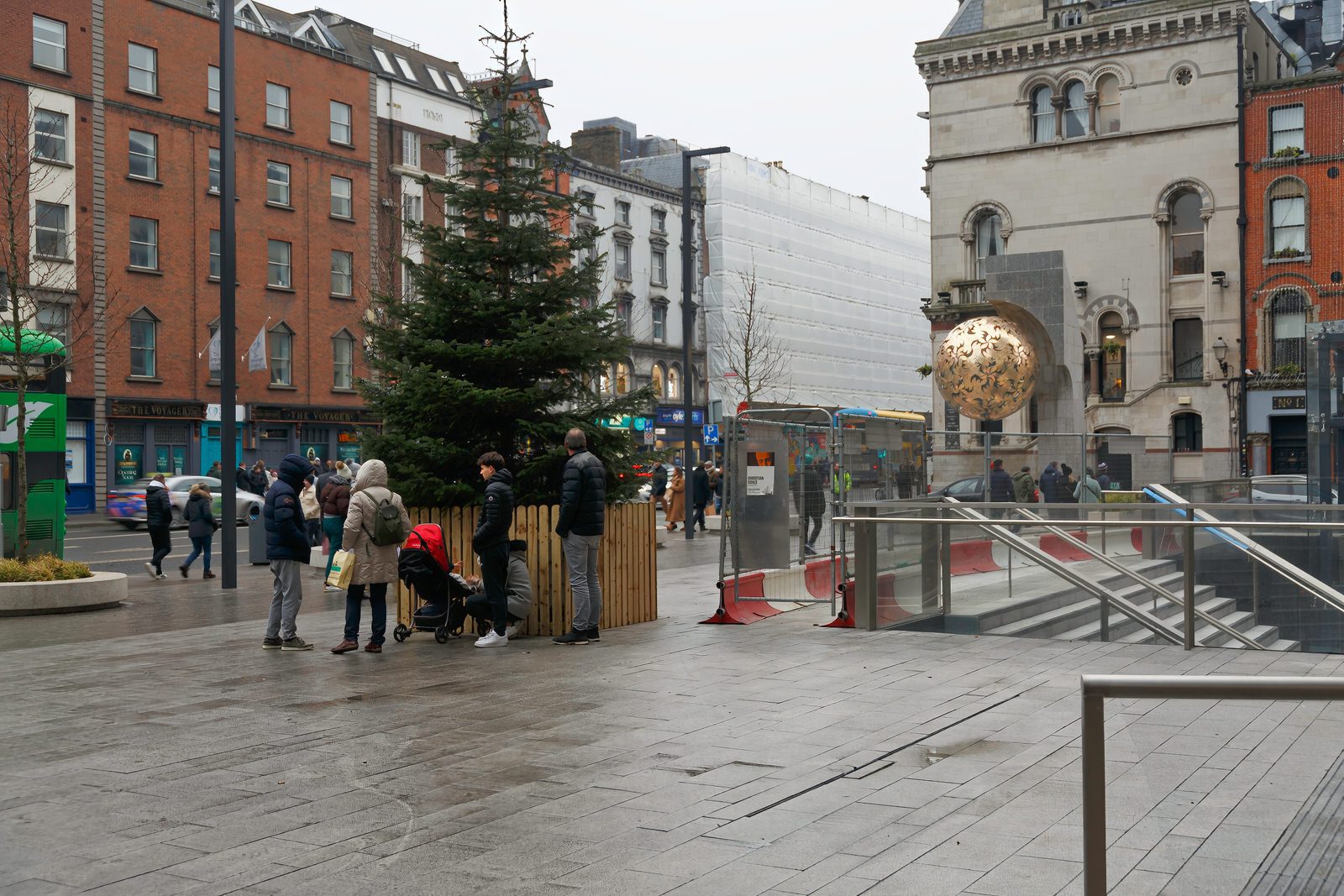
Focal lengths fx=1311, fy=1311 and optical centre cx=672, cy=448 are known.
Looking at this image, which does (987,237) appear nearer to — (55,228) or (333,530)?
(55,228)

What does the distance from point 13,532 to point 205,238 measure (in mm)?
29105

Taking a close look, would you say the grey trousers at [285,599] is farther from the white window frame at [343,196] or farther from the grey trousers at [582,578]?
the white window frame at [343,196]

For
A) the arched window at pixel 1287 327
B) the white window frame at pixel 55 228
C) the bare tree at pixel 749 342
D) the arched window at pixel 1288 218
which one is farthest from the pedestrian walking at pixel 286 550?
the bare tree at pixel 749 342

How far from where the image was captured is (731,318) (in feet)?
235

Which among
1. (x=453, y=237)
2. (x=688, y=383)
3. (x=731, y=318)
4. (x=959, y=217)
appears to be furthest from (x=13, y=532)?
(x=731, y=318)

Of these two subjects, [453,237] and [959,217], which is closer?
[453,237]

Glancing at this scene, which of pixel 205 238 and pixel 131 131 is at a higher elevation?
pixel 131 131

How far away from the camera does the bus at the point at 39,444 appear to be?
59.1 ft

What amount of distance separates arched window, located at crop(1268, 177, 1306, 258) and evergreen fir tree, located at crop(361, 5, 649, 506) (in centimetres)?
3710

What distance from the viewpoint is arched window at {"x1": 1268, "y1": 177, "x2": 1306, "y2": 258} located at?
43531 mm

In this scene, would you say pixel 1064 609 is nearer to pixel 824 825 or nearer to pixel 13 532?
pixel 824 825

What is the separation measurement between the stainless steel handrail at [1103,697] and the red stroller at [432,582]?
9.34m

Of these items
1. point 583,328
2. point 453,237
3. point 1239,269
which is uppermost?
point 1239,269

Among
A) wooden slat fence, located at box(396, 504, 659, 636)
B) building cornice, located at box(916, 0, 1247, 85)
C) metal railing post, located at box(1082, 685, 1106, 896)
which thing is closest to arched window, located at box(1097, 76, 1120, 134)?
building cornice, located at box(916, 0, 1247, 85)
